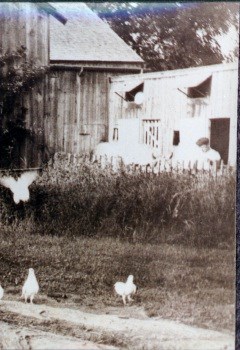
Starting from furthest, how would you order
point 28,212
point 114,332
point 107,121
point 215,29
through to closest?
point 28,212 < point 107,121 < point 114,332 < point 215,29

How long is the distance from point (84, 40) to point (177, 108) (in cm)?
43

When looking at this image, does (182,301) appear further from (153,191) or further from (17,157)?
(17,157)

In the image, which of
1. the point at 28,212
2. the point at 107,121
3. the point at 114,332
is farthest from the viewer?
the point at 28,212

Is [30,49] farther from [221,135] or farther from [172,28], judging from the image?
[221,135]

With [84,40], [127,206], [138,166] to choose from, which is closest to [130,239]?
[127,206]

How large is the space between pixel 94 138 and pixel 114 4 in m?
0.45

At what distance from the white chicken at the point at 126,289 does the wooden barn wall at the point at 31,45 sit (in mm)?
531

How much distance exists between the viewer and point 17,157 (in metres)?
2.08

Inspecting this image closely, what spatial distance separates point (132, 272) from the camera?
1882mm

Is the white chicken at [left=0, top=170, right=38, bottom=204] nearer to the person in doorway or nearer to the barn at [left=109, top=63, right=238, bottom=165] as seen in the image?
the barn at [left=109, top=63, right=238, bottom=165]

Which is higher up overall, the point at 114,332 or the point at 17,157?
the point at 17,157

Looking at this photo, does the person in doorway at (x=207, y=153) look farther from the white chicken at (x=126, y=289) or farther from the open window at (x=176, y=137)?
the white chicken at (x=126, y=289)

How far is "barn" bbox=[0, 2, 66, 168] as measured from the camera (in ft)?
6.54

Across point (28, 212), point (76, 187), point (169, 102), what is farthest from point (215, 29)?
point (28, 212)
